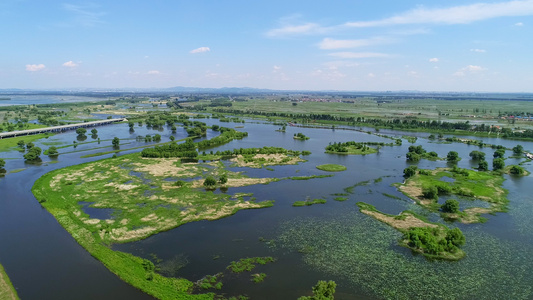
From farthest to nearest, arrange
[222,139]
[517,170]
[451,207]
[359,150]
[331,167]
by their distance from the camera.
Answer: [222,139] < [359,150] < [331,167] < [517,170] < [451,207]

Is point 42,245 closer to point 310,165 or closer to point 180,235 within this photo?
point 180,235

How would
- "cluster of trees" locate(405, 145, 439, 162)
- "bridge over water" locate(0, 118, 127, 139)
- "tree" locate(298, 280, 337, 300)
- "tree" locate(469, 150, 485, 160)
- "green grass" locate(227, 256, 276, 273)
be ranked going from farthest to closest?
"bridge over water" locate(0, 118, 127, 139), "tree" locate(469, 150, 485, 160), "cluster of trees" locate(405, 145, 439, 162), "green grass" locate(227, 256, 276, 273), "tree" locate(298, 280, 337, 300)

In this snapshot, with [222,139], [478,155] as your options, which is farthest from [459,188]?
[222,139]

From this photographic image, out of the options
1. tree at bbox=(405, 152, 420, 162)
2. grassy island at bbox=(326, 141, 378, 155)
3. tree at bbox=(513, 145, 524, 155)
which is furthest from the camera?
grassy island at bbox=(326, 141, 378, 155)

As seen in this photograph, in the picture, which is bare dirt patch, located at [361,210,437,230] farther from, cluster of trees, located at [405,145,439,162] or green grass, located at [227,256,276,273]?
cluster of trees, located at [405,145,439,162]

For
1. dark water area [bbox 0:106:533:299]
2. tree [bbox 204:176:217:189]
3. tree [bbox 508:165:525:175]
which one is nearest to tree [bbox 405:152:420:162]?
dark water area [bbox 0:106:533:299]

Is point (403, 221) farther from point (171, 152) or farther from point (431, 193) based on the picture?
point (171, 152)

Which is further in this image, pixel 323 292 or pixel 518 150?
pixel 518 150
